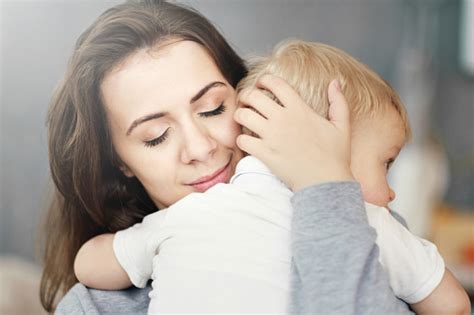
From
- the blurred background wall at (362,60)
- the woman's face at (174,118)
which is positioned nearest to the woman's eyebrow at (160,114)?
the woman's face at (174,118)

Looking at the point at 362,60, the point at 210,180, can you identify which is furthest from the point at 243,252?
the point at 362,60

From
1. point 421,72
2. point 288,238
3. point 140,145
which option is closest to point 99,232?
point 140,145

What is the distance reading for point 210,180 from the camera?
748mm

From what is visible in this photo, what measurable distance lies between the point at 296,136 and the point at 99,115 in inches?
9.2

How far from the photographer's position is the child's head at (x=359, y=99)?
2.40 ft

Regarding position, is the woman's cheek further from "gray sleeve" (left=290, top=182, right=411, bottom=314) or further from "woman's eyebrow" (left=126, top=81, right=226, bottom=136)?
"gray sleeve" (left=290, top=182, right=411, bottom=314)

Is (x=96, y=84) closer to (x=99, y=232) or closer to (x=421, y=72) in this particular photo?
(x=99, y=232)

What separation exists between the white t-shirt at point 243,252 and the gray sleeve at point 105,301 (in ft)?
0.41

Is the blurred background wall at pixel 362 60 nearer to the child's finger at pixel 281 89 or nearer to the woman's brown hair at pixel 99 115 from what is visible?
the woman's brown hair at pixel 99 115

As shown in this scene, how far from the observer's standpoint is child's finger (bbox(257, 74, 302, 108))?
0.69 m

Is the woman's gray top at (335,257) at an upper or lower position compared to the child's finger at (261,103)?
lower

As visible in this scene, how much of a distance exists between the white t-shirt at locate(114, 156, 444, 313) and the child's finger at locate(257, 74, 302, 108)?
0.22ft

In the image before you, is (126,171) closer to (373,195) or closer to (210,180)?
(210,180)

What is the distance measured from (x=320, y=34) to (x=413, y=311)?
9.21 ft
